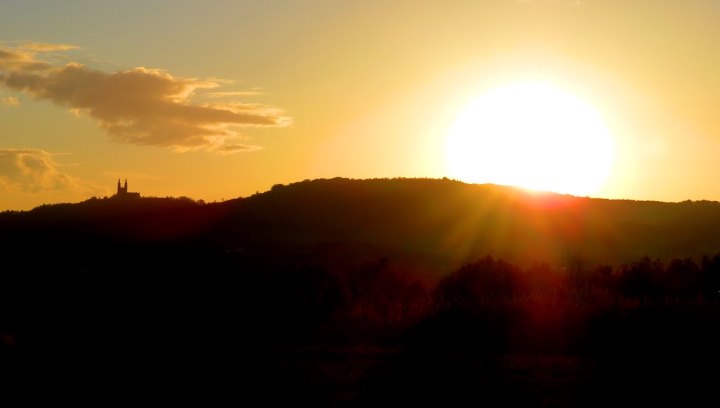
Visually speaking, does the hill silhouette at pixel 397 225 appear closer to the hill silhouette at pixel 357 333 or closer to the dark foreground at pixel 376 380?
the hill silhouette at pixel 357 333

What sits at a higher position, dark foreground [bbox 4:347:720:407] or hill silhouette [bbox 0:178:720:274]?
hill silhouette [bbox 0:178:720:274]

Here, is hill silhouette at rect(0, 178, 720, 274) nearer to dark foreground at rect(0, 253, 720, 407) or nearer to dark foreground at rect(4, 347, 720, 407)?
dark foreground at rect(0, 253, 720, 407)

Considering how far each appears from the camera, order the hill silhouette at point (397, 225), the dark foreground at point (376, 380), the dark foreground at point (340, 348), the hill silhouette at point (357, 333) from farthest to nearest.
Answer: the hill silhouette at point (397, 225) → the hill silhouette at point (357, 333) → the dark foreground at point (340, 348) → the dark foreground at point (376, 380)

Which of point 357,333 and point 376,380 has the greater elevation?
point 357,333

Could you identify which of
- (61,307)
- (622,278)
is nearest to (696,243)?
(622,278)

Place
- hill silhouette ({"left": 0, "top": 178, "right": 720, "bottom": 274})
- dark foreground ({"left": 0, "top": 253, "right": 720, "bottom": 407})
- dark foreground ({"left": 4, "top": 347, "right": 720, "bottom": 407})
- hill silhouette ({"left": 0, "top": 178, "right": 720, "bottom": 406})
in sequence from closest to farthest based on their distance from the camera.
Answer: dark foreground ({"left": 4, "top": 347, "right": 720, "bottom": 407})
dark foreground ({"left": 0, "top": 253, "right": 720, "bottom": 407})
hill silhouette ({"left": 0, "top": 178, "right": 720, "bottom": 406})
hill silhouette ({"left": 0, "top": 178, "right": 720, "bottom": 274})

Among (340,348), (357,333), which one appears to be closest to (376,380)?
(340,348)

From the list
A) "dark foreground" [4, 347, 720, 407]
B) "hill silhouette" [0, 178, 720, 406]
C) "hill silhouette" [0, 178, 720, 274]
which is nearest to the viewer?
"dark foreground" [4, 347, 720, 407]

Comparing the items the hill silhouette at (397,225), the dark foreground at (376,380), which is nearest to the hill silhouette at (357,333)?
the dark foreground at (376,380)

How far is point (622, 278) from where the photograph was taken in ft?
110

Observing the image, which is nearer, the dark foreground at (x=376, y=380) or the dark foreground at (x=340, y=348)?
the dark foreground at (x=376, y=380)

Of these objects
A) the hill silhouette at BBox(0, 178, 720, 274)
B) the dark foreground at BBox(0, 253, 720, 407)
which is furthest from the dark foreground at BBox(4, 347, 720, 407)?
the hill silhouette at BBox(0, 178, 720, 274)

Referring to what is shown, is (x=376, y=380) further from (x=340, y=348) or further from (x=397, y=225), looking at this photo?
(x=397, y=225)

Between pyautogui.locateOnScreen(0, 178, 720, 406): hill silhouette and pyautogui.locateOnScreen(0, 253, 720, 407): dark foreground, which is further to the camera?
pyautogui.locateOnScreen(0, 178, 720, 406): hill silhouette
